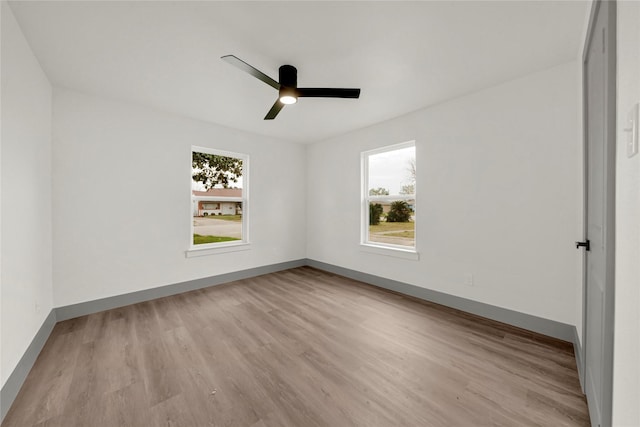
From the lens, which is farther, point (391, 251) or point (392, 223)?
point (392, 223)

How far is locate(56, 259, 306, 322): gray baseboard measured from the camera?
2.83m

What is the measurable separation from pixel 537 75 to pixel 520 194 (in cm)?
115

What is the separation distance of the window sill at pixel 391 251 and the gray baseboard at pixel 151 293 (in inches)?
69.5

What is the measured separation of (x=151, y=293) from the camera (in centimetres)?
337

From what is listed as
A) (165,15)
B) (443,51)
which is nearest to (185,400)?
(165,15)

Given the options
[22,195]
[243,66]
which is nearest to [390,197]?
[243,66]

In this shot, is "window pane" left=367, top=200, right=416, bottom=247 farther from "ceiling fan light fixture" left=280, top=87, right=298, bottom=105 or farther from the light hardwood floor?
"ceiling fan light fixture" left=280, top=87, right=298, bottom=105

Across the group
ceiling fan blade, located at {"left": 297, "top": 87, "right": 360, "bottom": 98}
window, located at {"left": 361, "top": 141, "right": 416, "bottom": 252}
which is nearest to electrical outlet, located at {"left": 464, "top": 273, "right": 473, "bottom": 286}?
window, located at {"left": 361, "top": 141, "right": 416, "bottom": 252}

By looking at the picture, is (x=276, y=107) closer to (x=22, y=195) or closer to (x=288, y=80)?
(x=288, y=80)

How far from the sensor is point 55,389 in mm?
1736

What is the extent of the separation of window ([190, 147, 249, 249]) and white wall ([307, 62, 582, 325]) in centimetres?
249

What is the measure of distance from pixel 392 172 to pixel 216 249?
9.88ft

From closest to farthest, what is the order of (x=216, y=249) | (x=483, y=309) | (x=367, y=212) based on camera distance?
(x=483, y=309) < (x=216, y=249) < (x=367, y=212)

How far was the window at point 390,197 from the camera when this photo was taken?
3.64m
